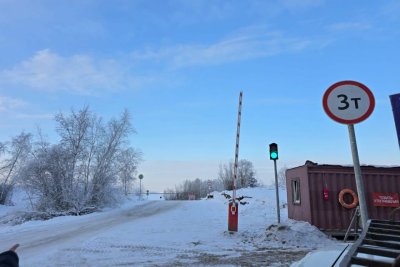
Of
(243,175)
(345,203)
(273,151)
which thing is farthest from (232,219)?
(243,175)

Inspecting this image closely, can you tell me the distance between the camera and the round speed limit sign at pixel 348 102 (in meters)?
5.41

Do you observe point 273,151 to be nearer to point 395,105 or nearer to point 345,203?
point 345,203

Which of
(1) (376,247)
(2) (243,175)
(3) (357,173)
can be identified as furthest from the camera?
(2) (243,175)

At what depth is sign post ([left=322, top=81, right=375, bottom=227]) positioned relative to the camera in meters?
5.41

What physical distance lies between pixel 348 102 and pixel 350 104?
0.04m

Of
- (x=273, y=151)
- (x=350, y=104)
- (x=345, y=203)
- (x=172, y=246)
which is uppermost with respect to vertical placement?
(x=273, y=151)

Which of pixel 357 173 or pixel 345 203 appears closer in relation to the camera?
pixel 357 173

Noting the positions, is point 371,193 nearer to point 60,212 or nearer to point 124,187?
point 60,212

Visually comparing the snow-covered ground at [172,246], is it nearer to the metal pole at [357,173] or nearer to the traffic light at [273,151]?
the traffic light at [273,151]

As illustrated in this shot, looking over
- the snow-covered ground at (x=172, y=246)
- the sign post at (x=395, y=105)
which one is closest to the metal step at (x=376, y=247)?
the sign post at (x=395, y=105)

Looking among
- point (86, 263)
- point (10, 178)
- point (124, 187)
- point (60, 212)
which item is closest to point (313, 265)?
point (86, 263)

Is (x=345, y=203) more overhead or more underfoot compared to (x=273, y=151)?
more underfoot

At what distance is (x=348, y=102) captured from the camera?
5480 mm

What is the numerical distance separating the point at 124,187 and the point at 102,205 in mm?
3613
